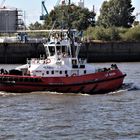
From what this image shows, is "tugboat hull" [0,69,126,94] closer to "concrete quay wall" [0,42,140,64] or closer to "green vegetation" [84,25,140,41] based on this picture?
"concrete quay wall" [0,42,140,64]

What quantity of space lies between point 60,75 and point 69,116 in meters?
11.2

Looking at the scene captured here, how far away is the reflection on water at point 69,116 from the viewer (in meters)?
31.0

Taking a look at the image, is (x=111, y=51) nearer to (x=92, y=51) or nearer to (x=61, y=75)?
(x=92, y=51)

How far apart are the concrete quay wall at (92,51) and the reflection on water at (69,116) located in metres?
45.1

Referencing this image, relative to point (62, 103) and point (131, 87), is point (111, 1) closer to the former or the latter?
point (131, 87)

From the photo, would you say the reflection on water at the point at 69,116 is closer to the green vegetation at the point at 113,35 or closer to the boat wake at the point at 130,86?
the boat wake at the point at 130,86

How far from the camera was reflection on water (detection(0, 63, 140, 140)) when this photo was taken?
31.0 m

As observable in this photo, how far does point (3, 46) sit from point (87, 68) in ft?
157

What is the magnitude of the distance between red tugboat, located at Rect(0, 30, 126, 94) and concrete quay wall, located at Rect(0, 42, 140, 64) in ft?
142

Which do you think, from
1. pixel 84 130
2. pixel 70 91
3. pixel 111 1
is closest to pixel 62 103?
pixel 70 91

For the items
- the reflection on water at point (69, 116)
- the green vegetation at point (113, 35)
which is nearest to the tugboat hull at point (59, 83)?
the reflection on water at point (69, 116)

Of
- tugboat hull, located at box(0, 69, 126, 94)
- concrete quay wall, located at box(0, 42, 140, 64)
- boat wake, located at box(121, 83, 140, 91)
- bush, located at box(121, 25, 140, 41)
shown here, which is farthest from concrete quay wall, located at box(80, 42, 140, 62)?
tugboat hull, located at box(0, 69, 126, 94)

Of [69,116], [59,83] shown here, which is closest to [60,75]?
[59,83]

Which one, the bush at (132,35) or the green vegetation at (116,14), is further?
the green vegetation at (116,14)
